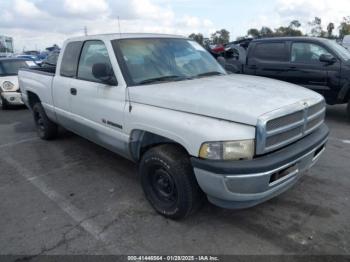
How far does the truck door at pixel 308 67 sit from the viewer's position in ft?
22.6

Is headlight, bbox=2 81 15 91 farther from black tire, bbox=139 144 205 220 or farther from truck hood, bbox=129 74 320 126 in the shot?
black tire, bbox=139 144 205 220

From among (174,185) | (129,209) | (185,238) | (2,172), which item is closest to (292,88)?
(174,185)

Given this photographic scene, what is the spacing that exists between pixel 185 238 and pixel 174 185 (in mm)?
498

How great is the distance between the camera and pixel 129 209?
346cm

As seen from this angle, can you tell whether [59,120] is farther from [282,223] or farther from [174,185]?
[282,223]

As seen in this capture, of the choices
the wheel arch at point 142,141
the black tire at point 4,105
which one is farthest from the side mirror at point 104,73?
the black tire at point 4,105

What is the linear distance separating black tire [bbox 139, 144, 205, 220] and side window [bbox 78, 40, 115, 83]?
1.34 m

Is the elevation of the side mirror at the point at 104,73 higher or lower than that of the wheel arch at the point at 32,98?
higher

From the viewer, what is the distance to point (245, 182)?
2.54m

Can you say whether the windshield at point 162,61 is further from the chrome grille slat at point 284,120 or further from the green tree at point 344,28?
the green tree at point 344,28

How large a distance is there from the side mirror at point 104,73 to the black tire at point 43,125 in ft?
8.71

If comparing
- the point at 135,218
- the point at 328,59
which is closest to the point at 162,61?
the point at 135,218

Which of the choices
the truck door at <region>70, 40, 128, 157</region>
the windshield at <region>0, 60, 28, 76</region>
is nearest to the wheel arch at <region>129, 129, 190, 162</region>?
the truck door at <region>70, 40, 128, 157</region>

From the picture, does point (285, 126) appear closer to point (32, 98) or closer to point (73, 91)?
point (73, 91)
